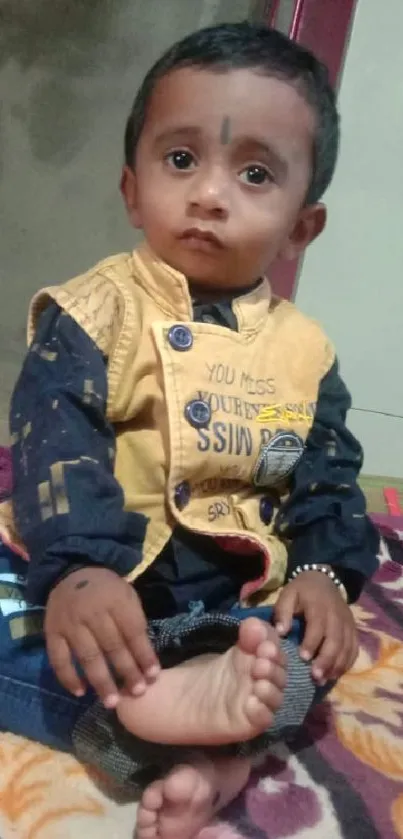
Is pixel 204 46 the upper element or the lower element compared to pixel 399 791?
upper

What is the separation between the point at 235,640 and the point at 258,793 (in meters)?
0.11

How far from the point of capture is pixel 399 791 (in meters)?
0.66

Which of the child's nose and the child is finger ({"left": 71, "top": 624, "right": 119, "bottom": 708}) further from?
the child's nose

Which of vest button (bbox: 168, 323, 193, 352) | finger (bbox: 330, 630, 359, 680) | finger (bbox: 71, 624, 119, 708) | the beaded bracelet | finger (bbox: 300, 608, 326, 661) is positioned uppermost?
vest button (bbox: 168, 323, 193, 352)

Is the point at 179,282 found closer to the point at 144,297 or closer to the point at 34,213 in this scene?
the point at 144,297

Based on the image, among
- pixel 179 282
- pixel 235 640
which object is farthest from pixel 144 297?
pixel 235 640

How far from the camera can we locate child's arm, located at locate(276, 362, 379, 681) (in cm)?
65

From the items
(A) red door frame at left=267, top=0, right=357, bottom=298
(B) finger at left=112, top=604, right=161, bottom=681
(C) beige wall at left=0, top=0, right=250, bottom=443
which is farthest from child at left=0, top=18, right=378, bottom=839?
(C) beige wall at left=0, top=0, right=250, bottom=443

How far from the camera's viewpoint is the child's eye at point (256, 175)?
719mm

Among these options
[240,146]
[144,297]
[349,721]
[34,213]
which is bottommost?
[349,721]

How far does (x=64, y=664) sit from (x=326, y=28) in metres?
0.99

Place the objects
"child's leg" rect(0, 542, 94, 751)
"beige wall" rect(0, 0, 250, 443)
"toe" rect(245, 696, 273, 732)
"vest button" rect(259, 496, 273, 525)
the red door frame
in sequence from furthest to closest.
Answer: "beige wall" rect(0, 0, 250, 443) → the red door frame → "vest button" rect(259, 496, 273, 525) → "child's leg" rect(0, 542, 94, 751) → "toe" rect(245, 696, 273, 732)

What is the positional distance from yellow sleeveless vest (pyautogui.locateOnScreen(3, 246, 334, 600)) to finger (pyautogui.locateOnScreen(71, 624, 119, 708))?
0.35ft

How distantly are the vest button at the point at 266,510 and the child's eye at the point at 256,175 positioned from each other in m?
0.26
